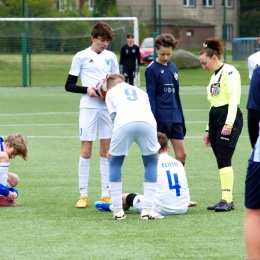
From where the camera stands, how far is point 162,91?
8289mm

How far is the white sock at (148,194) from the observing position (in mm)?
7203

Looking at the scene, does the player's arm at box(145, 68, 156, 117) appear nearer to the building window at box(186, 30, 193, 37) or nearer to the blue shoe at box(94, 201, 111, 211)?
the blue shoe at box(94, 201, 111, 211)

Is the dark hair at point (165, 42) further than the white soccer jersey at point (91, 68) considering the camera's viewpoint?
No

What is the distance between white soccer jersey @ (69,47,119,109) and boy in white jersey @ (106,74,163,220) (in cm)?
88

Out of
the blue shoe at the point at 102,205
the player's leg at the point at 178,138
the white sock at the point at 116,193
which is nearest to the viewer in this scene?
the white sock at the point at 116,193

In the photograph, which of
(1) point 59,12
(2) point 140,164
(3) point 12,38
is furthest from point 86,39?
(2) point 140,164

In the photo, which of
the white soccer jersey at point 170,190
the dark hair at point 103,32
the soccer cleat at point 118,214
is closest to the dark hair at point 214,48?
the dark hair at point 103,32

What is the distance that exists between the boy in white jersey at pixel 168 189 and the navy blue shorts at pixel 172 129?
70 centimetres

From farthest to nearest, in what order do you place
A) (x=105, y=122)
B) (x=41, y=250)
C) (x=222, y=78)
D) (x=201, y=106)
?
(x=201, y=106), (x=105, y=122), (x=222, y=78), (x=41, y=250)

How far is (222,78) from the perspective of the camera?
768 cm

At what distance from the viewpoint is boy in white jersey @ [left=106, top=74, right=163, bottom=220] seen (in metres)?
6.96

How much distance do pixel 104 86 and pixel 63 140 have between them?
615cm

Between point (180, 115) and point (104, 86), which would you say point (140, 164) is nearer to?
point (180, 115)

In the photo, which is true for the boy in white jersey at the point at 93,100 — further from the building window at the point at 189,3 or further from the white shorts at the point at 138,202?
the building window at the point at 189,3
